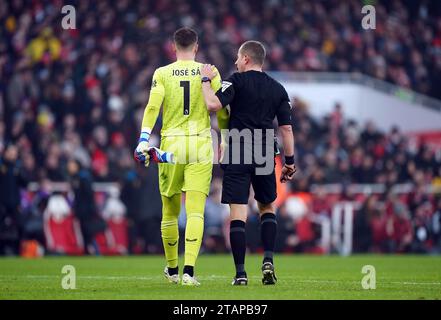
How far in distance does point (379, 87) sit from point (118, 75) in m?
6.60

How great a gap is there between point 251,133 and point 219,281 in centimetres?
161

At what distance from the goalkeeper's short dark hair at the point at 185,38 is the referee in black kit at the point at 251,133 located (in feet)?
0.86

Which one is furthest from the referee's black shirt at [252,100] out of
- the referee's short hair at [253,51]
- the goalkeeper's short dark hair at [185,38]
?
the goalkeeper's short dark hair at [185,38]

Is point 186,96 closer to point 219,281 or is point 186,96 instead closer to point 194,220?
point 194,220

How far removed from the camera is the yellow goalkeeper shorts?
9.63 meters

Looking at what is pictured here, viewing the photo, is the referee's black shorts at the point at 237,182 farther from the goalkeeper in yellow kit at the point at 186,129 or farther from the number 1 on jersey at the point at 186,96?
the number 1 on jersey at the point at 186,96

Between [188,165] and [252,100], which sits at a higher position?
Result: [252,100]

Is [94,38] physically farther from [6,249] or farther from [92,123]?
[6,249]

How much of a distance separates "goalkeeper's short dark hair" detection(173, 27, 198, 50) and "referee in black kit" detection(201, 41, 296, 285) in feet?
0.86

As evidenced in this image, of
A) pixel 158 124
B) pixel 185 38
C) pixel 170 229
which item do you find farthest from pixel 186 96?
pixel 158 124

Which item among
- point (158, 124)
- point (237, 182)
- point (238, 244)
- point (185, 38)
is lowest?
point (238, 244)

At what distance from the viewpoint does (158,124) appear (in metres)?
20.3

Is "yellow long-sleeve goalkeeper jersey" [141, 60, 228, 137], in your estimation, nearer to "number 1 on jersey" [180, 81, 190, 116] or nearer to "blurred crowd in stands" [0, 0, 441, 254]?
"number 1 on jersey" [180, 81, 190, 116]

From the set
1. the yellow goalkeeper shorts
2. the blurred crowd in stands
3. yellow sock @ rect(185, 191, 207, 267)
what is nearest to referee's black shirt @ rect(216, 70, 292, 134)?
the yellow goalkeeper shorts
